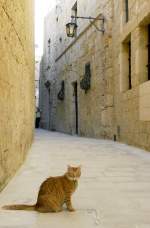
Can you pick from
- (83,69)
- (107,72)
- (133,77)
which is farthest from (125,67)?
(83,69)

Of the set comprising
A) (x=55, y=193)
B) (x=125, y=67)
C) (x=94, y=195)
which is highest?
Answer: (x=125, y=67)

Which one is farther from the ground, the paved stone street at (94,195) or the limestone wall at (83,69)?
the limestone wall at (83,69)

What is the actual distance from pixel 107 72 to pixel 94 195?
8.73m

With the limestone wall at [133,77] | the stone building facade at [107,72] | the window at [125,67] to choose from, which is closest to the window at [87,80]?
the stone building facade at [107,72]

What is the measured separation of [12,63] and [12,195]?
161cm

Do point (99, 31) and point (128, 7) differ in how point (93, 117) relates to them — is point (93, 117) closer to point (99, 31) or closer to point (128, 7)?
point (99, 31)

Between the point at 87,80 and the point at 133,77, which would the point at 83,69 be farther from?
the point at 133,77

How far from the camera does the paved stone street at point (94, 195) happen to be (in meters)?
2.60

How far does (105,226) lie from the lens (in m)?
2.53

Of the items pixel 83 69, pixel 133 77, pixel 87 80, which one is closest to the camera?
pixel 133 77

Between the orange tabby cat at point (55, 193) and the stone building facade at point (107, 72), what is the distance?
5.32 m

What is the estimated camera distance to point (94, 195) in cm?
357

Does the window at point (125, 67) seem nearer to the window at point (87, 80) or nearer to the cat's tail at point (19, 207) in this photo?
the window at point (87, 80)

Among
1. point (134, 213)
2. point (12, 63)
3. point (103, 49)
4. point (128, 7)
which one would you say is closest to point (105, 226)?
point (134, 213)
